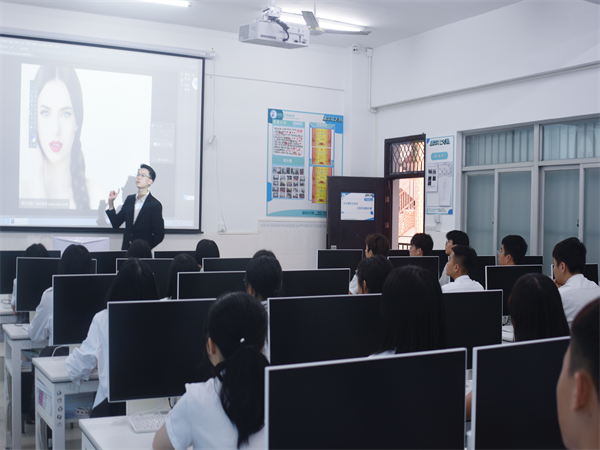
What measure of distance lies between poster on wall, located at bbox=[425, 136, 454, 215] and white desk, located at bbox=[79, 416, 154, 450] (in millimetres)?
5512

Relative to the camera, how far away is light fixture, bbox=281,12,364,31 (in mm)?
6570

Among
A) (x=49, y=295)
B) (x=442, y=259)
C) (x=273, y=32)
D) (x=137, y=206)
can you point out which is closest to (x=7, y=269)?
(x=49, y=295)

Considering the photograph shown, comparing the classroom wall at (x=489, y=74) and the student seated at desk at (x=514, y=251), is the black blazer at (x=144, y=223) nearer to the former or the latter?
the classroom wall at (x=489, y=74)

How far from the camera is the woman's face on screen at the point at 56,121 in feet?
20.6

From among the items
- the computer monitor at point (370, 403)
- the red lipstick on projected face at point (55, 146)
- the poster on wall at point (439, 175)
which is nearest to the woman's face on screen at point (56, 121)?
the red lipstick on projected face at point (55, 146)

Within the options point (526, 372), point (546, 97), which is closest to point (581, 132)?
point (546, 97)

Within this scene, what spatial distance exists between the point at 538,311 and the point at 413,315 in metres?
0.54

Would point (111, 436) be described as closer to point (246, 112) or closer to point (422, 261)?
point (422, 261)

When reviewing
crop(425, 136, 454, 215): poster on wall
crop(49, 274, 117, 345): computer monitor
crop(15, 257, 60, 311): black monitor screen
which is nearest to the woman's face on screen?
crop(15, 257, 60, 311): black monitor screen

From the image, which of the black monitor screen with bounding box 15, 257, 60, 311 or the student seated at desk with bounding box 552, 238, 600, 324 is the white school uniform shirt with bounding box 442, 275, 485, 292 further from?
the black monitor screen with bounding box 15, 257, 60, 311

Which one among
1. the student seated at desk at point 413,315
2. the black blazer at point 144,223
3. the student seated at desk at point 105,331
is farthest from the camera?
the black blazer at point 144,223

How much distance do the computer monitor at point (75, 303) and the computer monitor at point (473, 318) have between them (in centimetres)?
163

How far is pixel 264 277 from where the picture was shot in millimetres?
2777

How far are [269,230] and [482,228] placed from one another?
2614 millimetres
